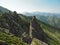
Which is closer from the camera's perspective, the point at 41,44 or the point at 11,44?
the point at 41,44

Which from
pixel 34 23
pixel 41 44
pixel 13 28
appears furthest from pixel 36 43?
pixel 34 23

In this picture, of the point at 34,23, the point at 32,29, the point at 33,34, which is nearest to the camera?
the point at 33,34

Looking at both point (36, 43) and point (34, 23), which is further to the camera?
point (34, 23)

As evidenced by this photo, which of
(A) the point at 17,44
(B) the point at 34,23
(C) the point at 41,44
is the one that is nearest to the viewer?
(C) the point at 41,44

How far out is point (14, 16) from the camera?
154 metres

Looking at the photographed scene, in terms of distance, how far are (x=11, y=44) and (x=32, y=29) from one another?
98593 mm

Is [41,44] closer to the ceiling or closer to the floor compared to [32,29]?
closer to the ceiling

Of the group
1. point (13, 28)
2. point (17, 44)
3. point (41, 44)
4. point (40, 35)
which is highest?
point (41, 44)

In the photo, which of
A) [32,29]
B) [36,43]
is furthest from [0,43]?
[32,29]

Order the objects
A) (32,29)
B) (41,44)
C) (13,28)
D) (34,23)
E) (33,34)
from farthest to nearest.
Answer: (34,23), (32,29), (33,34), (13,28), (41,44)

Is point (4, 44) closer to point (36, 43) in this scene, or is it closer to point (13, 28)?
point (36, 43)

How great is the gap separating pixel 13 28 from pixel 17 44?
75.4 metres

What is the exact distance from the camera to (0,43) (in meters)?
35.4

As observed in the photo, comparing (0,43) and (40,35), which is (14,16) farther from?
(0,43)
